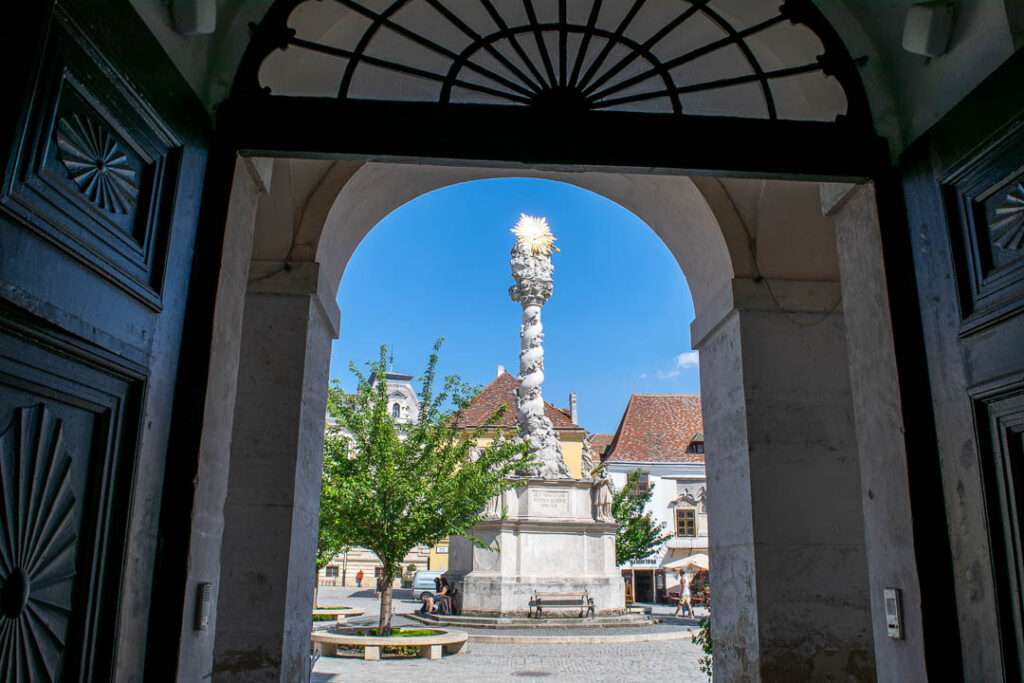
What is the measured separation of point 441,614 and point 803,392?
17.8 metres

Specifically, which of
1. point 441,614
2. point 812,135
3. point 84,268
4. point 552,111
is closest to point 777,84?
point 812,135

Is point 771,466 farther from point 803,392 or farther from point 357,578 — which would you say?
point 357,578

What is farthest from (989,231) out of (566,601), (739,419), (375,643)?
(566,601)

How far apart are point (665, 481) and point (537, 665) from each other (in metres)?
30.3

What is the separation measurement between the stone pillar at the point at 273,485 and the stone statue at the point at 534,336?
18.0m

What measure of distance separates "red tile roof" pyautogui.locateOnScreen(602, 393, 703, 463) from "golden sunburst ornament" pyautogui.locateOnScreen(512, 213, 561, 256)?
19.4m

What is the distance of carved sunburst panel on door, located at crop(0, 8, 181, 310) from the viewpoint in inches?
93.4

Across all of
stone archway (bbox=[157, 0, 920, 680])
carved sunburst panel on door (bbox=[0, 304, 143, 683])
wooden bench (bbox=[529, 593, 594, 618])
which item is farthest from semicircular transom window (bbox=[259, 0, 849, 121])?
wooden bench (bbox=[529, 593, 594, 618])

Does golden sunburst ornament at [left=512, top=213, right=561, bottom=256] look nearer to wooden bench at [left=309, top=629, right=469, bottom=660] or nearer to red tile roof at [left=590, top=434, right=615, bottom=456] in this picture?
wooden bench at [left=309, top=629, right=469, bottom=660]

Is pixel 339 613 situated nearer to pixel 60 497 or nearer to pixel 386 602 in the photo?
pixel 386 602

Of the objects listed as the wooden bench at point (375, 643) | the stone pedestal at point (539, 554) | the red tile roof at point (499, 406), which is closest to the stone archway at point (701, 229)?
the wooden bench at point (375, 643)

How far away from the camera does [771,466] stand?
19.5 ft

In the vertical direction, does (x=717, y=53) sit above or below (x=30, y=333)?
above

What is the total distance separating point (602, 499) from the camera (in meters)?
23.7
